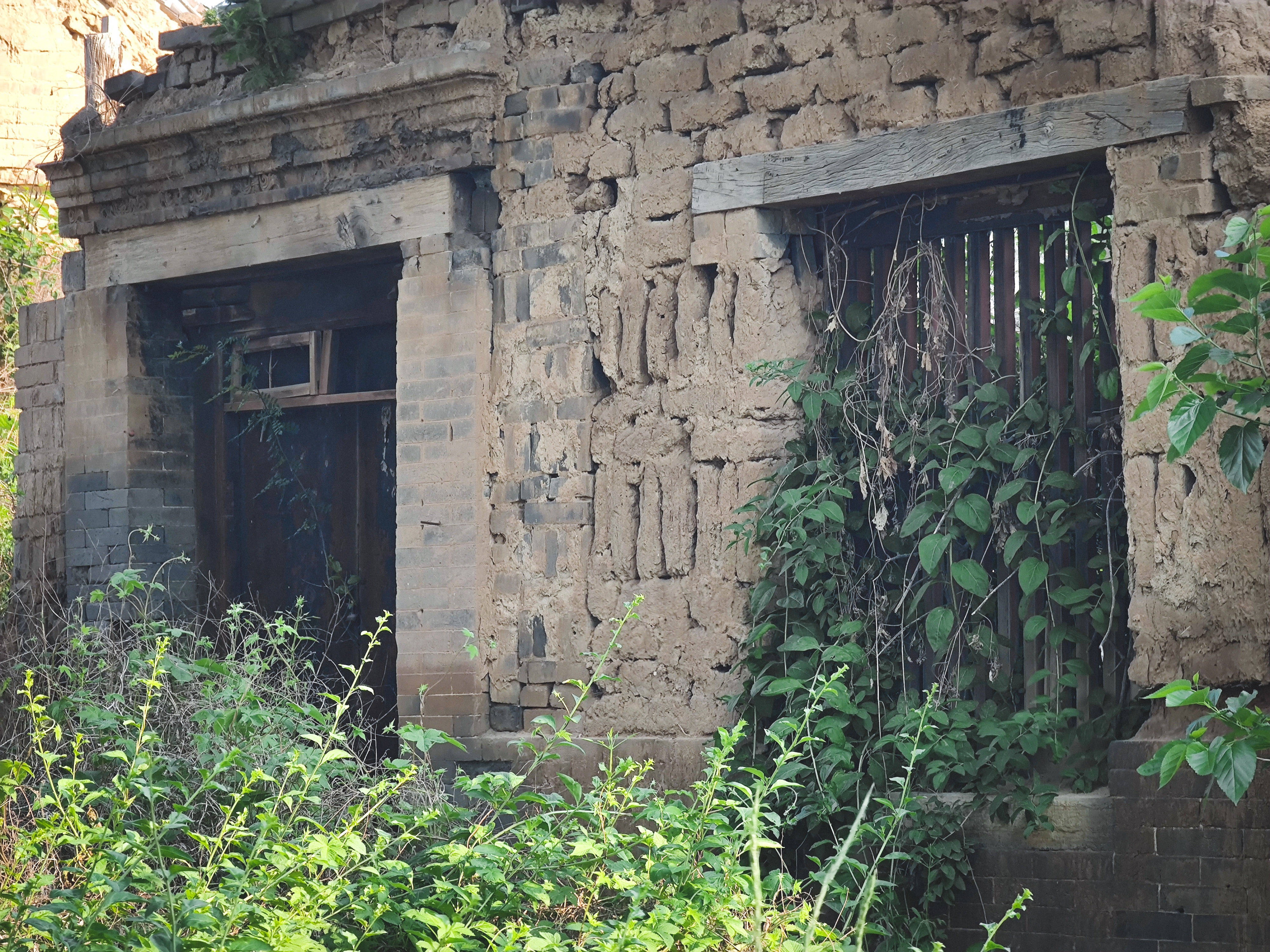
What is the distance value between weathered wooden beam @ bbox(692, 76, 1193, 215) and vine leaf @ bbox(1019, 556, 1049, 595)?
1464 mm

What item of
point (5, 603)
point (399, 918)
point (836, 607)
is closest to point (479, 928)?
point (399, 918)

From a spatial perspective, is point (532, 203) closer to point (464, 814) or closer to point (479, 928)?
point (464, 814)

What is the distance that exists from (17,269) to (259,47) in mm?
5131

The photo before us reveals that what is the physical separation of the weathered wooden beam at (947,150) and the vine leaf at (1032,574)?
1.46 m

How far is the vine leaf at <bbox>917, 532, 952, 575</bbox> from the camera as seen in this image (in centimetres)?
538

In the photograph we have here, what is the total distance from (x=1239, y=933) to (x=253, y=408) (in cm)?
545

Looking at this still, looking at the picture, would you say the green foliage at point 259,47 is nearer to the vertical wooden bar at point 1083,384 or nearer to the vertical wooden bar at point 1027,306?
the vertical wooden bar at point 1027,306

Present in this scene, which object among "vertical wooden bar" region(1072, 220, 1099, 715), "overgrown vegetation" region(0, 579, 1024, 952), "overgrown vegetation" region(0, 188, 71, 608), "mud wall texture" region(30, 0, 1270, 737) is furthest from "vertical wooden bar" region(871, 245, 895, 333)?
"overgrown vegetation" region(0, 188, 71, 608)

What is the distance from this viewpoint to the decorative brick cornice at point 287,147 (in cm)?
671

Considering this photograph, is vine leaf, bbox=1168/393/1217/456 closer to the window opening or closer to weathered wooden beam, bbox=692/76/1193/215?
the window opening

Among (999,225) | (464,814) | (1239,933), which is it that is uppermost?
(999,225)

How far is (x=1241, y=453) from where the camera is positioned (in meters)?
3.86

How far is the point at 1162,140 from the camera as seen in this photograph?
5.09 meters

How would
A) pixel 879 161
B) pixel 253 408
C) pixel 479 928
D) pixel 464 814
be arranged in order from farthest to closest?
1. pixel 253 408
2. pixel 879 161
3. pixel 464 814
4. pixel 479 928
